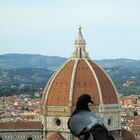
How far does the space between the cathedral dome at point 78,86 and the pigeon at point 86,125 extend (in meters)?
40.4

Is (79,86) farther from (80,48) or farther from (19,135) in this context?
(19,135)

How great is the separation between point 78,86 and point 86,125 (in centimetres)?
4160

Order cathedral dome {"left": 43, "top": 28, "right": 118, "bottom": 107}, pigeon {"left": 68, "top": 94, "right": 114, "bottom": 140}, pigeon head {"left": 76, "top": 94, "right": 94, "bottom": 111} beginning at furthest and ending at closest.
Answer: cathedral dome {"left": 43, "top": 28, "right": 118, "bottom": 107}, pigeon head {"left": 76, "top": 94, "right": 94, "bottom": 111}, pigeon {"left": 68, "top": 94, "right": 114, "bottom": 140}

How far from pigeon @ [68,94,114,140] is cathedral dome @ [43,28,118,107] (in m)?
40.4

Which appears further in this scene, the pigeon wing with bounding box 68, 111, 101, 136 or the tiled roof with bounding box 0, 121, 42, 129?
the tiled roof with bounding box 0, 121, 42, 129

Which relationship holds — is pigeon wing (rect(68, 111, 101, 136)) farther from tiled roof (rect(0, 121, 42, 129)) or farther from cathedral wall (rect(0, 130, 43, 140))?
cathedral wall (rect(0, 130, 43, 140))

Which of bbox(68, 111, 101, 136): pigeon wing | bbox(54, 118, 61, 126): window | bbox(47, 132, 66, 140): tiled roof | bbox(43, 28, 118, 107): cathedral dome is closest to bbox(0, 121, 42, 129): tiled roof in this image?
bbox(54, 118, 61, 126): window

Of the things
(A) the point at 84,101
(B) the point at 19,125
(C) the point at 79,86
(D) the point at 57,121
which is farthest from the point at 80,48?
(A) the point at 84,101

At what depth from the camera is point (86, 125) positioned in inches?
134

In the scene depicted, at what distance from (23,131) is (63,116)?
2933 millimetres

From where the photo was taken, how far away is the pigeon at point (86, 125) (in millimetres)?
3342

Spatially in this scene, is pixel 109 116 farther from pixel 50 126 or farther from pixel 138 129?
pixel 138 129

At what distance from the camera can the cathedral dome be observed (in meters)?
44.8

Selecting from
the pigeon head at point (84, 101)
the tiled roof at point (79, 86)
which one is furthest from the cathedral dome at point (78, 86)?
the pigeon head at point (84, 101)
